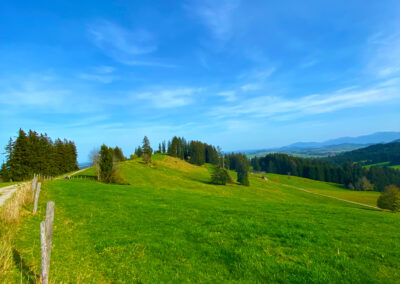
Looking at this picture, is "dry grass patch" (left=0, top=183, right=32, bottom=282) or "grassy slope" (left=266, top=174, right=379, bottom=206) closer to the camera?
"dry grass patch" (left=0, top=183, right=32, bottom=282)

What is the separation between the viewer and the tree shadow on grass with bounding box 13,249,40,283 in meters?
6.40

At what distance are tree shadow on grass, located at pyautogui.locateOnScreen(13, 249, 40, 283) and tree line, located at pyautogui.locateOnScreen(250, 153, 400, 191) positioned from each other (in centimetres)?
16511

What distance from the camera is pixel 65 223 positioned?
12977mm

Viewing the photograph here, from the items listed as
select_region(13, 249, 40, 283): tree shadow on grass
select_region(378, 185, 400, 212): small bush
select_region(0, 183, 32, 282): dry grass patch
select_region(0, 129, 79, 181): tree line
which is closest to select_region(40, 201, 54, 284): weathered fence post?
select_region(13, 249, 40, 283): tree shadow on grass

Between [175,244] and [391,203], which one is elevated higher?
[175,244]

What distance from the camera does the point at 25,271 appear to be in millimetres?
6961

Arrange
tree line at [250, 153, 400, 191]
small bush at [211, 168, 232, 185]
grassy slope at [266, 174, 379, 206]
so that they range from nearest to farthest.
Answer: small bush at [211, 168, 232, 185]
grassy slope at [266, 174, 379, 206]
tree line at [250, 153, 400, 191]

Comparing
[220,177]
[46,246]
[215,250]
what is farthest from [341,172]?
A: [46,246]

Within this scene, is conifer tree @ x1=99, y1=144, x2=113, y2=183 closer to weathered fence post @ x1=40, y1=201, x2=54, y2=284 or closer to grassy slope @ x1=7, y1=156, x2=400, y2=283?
grassy slope @ x1=7, y1=156, x2=400, y2=283

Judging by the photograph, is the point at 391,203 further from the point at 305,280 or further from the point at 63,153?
the point at 63,153

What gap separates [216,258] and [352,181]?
173493 millimetres

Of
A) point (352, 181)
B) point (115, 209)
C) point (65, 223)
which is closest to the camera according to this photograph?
point (65, 223)

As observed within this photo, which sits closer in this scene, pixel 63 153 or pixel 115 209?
pixel 115 209

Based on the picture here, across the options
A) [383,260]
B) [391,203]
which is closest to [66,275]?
[383,260]
